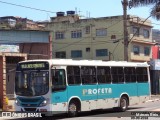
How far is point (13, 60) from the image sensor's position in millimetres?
27047

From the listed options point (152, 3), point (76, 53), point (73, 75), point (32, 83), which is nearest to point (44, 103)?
point (32, 83)

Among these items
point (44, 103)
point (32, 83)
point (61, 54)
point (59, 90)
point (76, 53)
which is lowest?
point (44, 103)

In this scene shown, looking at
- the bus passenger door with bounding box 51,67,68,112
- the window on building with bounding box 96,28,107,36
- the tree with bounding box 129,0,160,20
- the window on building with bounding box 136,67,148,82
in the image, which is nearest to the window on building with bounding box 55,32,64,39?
the window on building with bounding box 96,28,107,36

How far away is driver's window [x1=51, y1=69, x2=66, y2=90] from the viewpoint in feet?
60.6

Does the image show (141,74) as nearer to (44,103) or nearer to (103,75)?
(103,75)

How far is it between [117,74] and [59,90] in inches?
204

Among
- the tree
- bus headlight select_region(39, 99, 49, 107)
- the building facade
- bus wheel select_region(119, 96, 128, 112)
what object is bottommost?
bus wheel select_region(119, 96, 128, 112)

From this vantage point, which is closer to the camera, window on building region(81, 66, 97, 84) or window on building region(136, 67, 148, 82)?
window on building region(81, 66, 97, 84)

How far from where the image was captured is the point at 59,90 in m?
18.7

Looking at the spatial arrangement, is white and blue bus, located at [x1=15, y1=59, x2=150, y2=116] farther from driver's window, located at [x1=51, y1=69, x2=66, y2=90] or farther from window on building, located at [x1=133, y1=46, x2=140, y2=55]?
window on building, located at [x1=133, y1=46, x2=140, y2=55]

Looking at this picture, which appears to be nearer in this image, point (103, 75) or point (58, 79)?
point (58, 79)

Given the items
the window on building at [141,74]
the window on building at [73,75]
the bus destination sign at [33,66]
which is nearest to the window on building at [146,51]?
the window on building at [141,74]

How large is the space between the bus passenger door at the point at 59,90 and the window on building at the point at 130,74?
5.64 meters

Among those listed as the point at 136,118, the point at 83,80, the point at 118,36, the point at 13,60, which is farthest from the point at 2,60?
the point at 118,36
